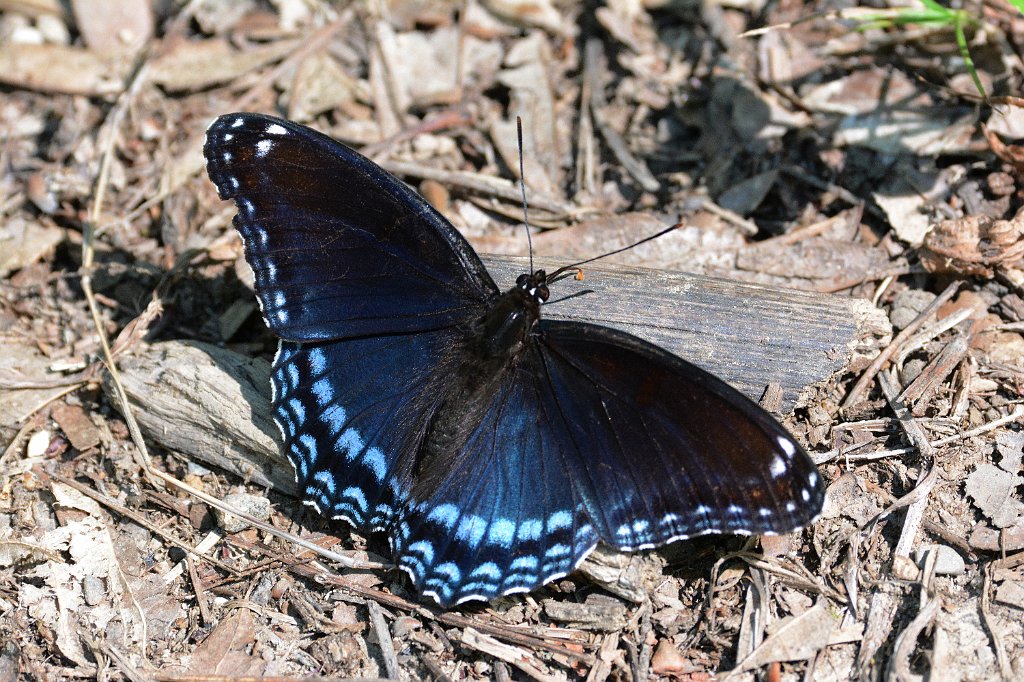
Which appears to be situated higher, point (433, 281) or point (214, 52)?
point (214, 52)

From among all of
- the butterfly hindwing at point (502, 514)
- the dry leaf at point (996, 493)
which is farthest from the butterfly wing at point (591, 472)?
the dry leaf at point (996, 493)

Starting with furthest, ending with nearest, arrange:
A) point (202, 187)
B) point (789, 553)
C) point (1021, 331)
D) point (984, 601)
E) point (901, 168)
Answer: point (202, 187) → point (901, 168) → point (1021, 331) → point (789, 553) → point (984, 601)

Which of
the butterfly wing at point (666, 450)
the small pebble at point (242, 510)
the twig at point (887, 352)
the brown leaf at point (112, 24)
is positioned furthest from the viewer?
the brown leaf at point (112, 24)

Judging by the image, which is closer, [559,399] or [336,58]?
[559,399]

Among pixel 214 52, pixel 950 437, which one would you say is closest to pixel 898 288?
pixel 950 437

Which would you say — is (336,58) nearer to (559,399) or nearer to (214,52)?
(214,52)

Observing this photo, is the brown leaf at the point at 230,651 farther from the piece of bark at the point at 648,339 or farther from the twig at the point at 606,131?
the twig at the point at 606,131

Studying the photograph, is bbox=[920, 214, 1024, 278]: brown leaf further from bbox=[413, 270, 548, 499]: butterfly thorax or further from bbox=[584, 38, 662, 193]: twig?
bbox=[413, 270, 548, 499]: butterfly thorax
